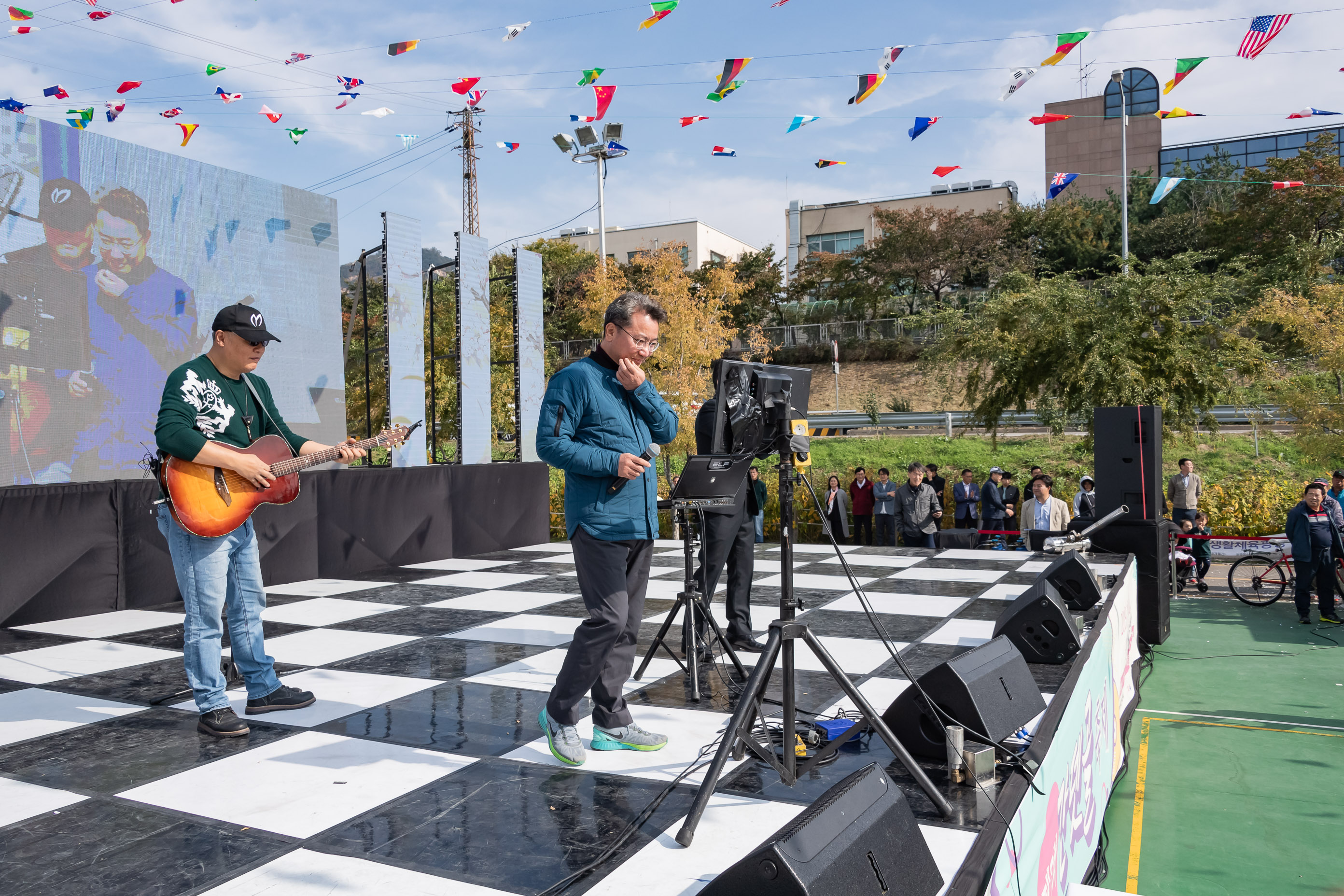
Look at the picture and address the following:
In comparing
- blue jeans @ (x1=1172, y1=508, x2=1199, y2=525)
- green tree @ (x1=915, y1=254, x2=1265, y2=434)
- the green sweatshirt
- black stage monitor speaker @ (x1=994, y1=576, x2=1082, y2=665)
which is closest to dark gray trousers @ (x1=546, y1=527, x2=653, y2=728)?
the green sweatshirt

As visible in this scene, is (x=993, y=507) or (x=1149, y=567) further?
(x=993, y=507)

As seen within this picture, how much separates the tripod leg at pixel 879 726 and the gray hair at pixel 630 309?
1139 millimetres

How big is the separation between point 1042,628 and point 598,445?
8.47 feet

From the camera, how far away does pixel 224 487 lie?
3238mm

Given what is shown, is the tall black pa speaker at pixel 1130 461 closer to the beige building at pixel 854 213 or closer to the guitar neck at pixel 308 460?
the guitar neck at pixel 308 460

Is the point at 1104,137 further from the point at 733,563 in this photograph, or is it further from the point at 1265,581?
the point at 733,563

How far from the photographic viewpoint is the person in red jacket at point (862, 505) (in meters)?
11.9

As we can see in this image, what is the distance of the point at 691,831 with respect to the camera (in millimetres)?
2229

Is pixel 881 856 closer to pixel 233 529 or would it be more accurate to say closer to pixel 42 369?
pixel 233 529

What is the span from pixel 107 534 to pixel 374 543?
236 centimetres

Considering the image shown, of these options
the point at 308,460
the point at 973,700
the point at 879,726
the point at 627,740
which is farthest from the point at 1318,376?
the point at 308,460

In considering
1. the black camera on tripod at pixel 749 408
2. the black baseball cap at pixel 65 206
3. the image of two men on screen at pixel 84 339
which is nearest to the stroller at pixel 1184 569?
the black camera on tripod at pixel 749 408

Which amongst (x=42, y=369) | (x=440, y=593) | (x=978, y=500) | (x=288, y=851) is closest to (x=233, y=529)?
(x=288, y=851)

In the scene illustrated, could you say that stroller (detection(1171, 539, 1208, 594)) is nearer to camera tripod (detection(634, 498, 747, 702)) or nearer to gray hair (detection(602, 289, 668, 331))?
camera tripod (detection(634, 498, 747, 702))
